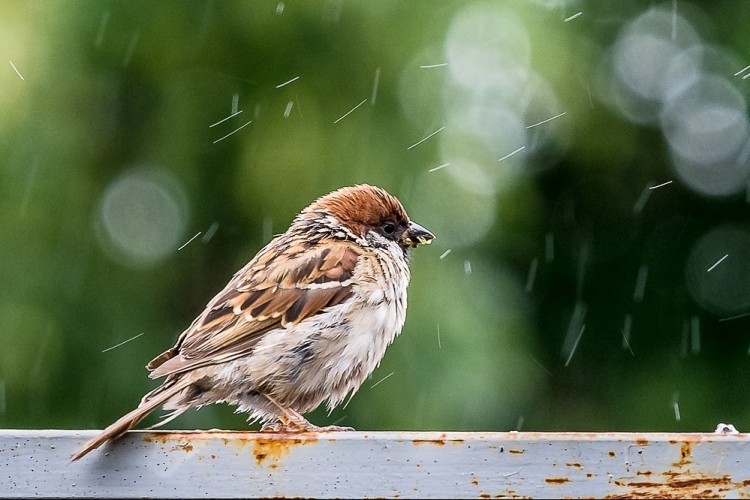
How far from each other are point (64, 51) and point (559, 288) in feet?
9.78

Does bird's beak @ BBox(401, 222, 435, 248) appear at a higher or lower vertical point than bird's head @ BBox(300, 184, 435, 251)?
lower

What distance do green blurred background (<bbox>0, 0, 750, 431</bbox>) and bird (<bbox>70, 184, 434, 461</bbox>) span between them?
53.9 inches

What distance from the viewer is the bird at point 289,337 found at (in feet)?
11.2

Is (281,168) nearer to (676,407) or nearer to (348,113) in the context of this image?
(348,113)

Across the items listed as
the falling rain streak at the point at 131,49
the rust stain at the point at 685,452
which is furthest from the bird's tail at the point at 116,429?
the falling rain streak at the point at 131,49

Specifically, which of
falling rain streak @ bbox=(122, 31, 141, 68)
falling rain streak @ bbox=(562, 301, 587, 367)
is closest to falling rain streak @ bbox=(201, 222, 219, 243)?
falling rain streak @ bbox=(122, 31, 141, 68)

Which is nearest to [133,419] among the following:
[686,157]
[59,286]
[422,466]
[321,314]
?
[422,466]

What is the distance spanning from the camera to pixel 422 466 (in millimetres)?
2166

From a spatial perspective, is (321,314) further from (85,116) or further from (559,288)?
(559,288)

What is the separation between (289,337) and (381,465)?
1378 mm

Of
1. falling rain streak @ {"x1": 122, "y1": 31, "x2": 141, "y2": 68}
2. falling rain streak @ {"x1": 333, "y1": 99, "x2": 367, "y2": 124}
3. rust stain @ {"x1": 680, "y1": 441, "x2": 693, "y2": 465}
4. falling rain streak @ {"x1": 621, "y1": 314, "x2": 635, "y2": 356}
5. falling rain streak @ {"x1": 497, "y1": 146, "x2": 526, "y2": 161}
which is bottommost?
falling rain streak @ {"x1": 621, "y1": 314, "x2": 635, "y2": 356}

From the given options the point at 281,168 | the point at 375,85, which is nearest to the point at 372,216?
the point at 281,168

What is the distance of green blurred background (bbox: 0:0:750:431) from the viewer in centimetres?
520

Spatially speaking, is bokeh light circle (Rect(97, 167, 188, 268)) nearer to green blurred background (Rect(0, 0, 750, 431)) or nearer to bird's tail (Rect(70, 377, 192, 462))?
green blurred background (Rect(0, 0, 750, 431))
